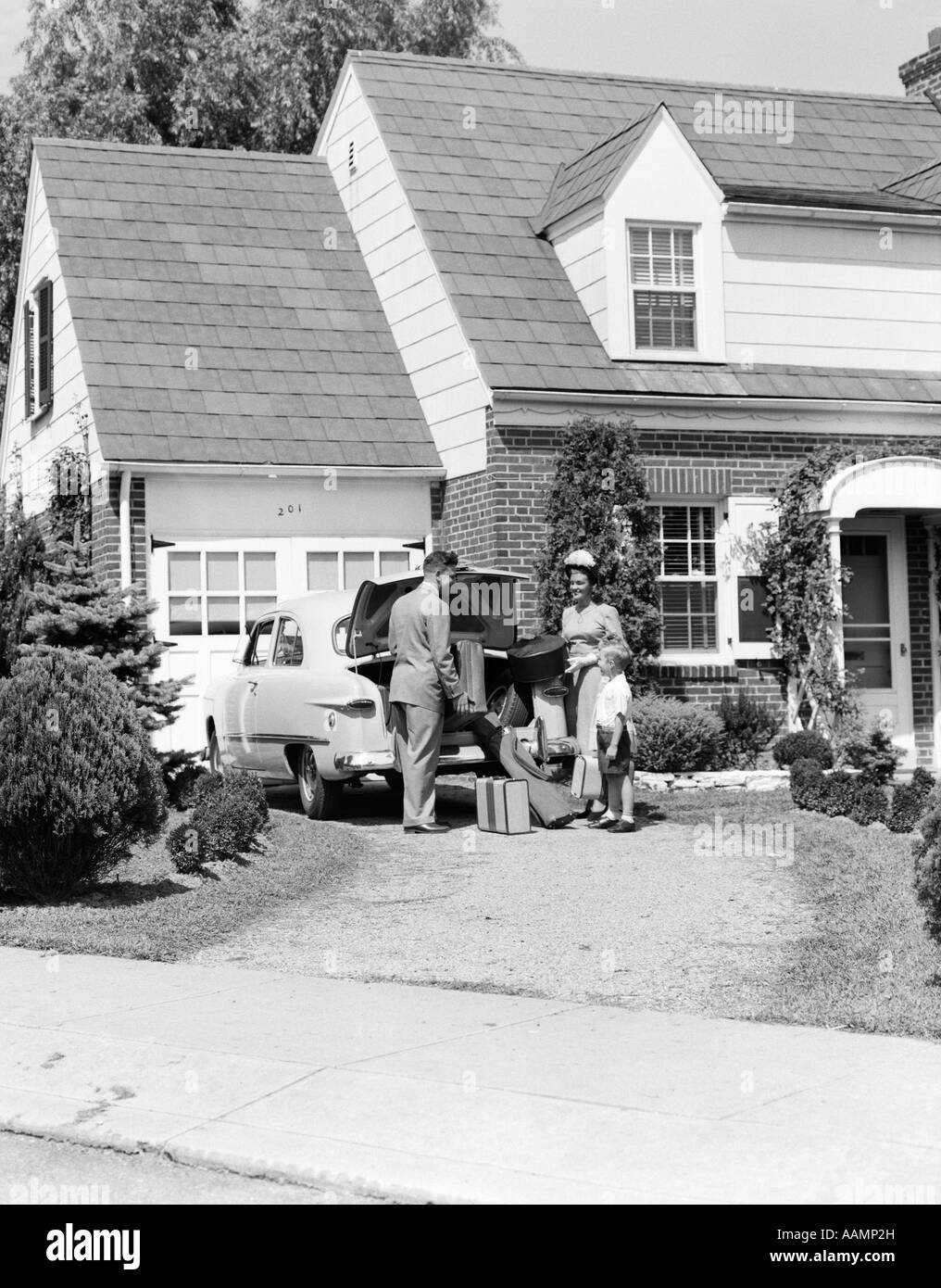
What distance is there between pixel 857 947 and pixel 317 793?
5.95 meters

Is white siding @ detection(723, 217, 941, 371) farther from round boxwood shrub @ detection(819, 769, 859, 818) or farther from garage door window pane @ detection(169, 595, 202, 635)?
garage door window pane @ detection(169, 595, 202, 635)

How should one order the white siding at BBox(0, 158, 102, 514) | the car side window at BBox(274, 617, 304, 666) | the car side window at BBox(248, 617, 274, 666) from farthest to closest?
1. the white siding at BBox(0, 158, 102, 514)
2. the car side window at BBox(248, 617, 274, 666)
3. the car side window at BBox(274, 617, 304, 666)

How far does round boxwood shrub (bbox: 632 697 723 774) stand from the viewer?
1516cm

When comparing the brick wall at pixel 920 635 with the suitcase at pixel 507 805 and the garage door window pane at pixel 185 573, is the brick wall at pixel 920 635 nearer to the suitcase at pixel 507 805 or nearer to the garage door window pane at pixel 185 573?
the suitcase at pixel 507 805

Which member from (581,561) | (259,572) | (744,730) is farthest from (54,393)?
(581,561)

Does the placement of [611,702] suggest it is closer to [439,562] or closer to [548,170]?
[439,562]

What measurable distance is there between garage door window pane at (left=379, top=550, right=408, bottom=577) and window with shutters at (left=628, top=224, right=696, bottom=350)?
3.34 metres

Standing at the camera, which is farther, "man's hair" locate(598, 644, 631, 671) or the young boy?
"man's hair" locate(598, 644, 631, 671)

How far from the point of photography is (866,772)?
47.5 feet

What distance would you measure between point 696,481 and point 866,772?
3.85 metres

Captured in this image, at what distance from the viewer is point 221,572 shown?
17.3 metres

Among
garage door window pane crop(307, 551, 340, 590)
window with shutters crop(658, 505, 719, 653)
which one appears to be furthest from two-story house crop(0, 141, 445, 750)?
window with shutters crop(658, 505, 719, 653)
